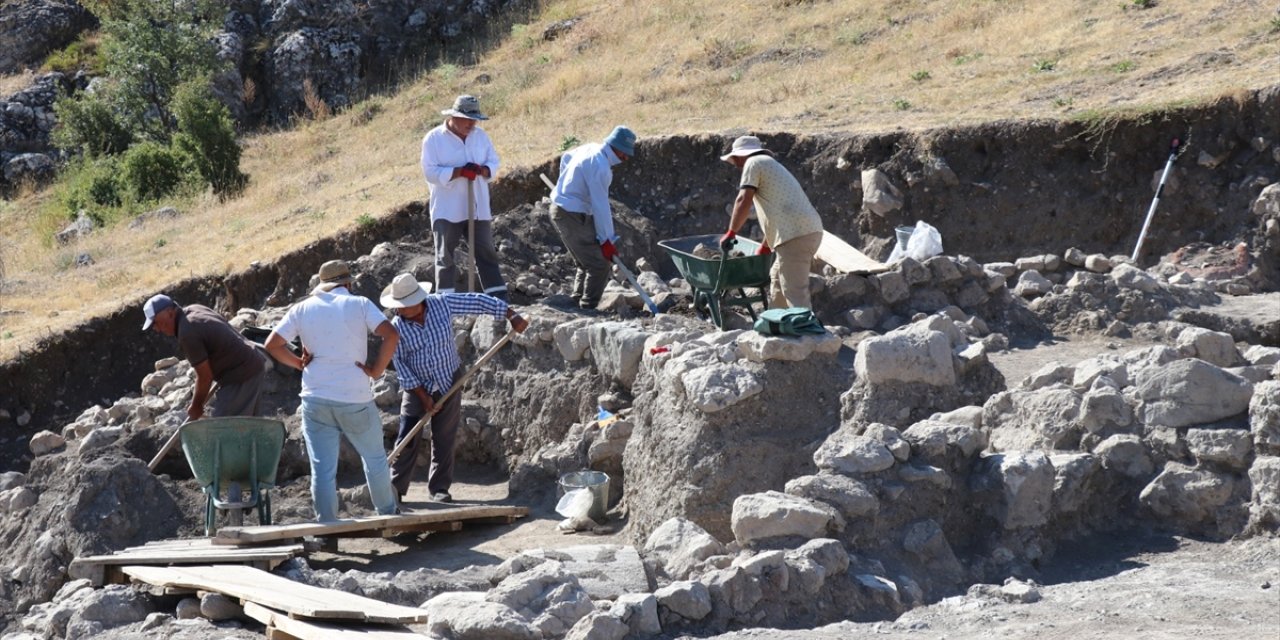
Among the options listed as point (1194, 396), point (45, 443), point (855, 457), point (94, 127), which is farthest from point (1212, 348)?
point (94, 127)

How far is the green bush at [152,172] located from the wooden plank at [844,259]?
43.2 ft

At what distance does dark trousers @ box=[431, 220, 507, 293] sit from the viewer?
36.5 ft

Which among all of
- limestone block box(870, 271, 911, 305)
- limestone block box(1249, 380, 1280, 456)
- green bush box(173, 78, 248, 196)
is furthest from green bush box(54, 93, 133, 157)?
limestone block box(1249, 380, 1280, 456)

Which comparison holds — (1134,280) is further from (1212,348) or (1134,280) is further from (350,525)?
(350,525)

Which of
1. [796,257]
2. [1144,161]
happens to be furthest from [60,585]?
[1144,161]

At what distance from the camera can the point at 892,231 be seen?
568 inches

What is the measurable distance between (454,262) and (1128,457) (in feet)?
18.2

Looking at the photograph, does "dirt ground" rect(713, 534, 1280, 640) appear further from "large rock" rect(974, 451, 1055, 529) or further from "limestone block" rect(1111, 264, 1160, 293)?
"limestone block" rect(1111, 264, 1160, 293)

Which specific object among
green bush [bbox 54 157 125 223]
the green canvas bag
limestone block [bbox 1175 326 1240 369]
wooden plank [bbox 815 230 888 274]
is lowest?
green bush [bbox 54 157 125 223]

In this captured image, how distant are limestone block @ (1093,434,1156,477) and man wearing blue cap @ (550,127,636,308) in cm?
456

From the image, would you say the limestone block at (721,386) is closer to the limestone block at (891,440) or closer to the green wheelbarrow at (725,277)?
the limestone block at (891,440)

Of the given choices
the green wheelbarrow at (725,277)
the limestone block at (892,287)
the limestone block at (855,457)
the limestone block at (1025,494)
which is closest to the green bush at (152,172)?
the green wheelbarrow at (725,277)

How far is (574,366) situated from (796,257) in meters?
1.81

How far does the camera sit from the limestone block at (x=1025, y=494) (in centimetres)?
721
